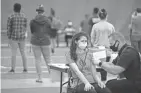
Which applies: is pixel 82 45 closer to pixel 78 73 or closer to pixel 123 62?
pixel 78 73

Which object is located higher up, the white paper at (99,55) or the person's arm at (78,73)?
the white paper at (99,55)

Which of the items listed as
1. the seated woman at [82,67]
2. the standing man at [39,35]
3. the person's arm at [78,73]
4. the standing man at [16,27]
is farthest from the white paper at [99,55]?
the standing man at [16,27]

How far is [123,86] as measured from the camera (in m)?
7.23

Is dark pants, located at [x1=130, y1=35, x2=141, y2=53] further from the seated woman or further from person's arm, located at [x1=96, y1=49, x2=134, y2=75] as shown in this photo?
person's arm, located at [x1=96, y1=49, x2=134, y2=75]

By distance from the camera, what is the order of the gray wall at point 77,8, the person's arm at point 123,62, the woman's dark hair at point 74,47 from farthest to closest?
1. the gray wall at point 77,8
2. the woman's dark hair at point 74,47
3. the person's arm at point 123,62

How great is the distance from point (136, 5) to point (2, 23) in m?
8.09

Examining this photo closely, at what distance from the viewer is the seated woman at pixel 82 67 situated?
704 centimetres

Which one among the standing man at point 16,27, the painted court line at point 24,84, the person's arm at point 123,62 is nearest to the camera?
the person's arm at point 123,62

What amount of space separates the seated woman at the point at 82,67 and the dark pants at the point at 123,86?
0.32 meters

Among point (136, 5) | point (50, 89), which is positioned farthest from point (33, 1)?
point (50, 89)

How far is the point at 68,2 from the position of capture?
86.4ft

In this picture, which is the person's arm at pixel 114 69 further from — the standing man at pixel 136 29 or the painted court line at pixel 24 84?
the standing man at pixel 136 29

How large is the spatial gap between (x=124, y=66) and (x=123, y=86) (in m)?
0.45

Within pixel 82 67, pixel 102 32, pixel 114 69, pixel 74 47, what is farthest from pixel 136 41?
pixel 114 69
